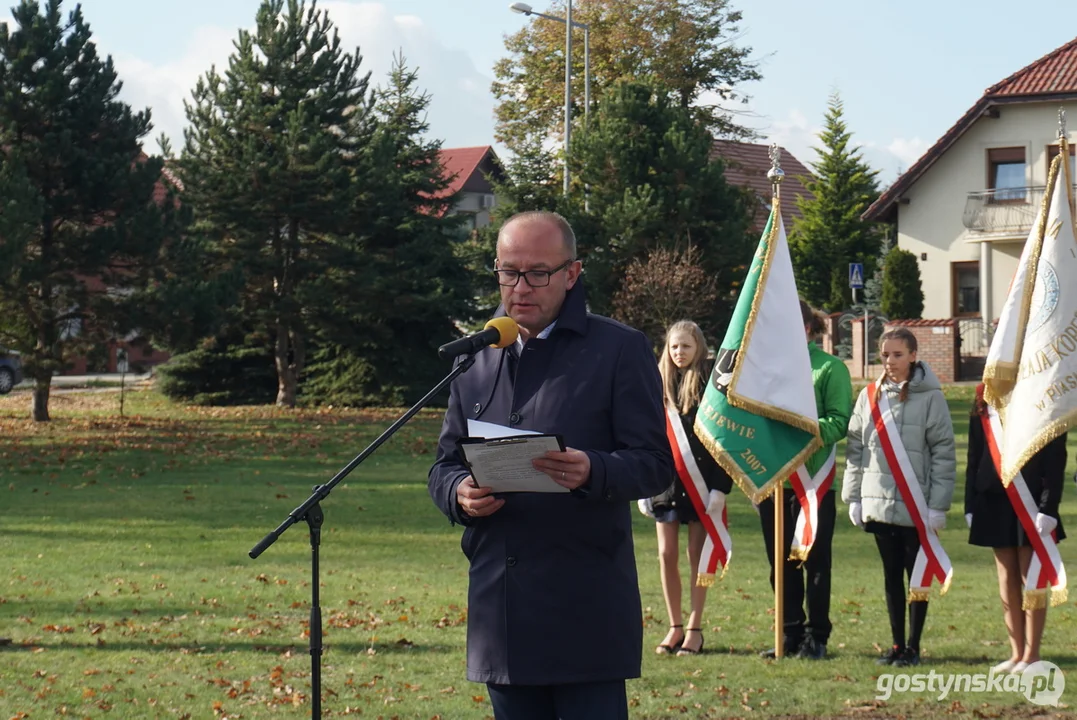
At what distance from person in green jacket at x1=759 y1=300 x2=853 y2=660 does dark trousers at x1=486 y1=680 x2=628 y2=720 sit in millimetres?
5404

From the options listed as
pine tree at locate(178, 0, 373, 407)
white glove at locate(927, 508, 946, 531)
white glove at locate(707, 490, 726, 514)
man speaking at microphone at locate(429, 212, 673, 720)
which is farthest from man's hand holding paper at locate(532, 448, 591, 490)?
pine tree at locate(178, 0, 373, 407)

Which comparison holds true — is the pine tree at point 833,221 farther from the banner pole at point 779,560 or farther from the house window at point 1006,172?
the banner pole at point 779,560

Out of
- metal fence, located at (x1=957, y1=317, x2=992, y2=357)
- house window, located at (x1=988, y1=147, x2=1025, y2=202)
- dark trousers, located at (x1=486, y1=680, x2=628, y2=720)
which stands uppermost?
house window, located at (x1=988, y1=147, x2=1025, y2=202)

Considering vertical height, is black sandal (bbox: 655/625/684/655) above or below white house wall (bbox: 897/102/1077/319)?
below

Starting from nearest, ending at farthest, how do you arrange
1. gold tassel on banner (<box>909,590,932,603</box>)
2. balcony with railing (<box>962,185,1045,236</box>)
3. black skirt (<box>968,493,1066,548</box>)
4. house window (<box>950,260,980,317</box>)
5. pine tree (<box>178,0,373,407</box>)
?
1. black skirt (<box>968,493,1066,548</box>)
2. gold tassel on banner (<box>909,590,932,603</box>)
3. pine tree (<box>178,0,373,407</box>)
4. balcony with railing (<box>962,185,1045,236</box>)
5. house window (<box>950,260,980,317</box>)

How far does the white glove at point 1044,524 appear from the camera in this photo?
883 centimetres

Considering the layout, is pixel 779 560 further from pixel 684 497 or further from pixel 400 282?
pixel 400 282

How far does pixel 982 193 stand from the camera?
48562 mm

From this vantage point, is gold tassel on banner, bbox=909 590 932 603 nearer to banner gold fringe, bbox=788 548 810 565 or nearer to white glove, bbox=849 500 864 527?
white glove, bbox=849 500 864 527

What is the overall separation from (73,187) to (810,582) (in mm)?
25519

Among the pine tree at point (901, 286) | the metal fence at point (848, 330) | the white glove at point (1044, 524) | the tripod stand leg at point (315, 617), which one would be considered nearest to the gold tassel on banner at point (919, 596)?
the white glove at point (1044, 524)

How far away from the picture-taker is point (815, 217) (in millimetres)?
64000

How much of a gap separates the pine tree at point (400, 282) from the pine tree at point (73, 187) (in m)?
8.32

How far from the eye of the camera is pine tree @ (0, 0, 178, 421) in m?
31.0
